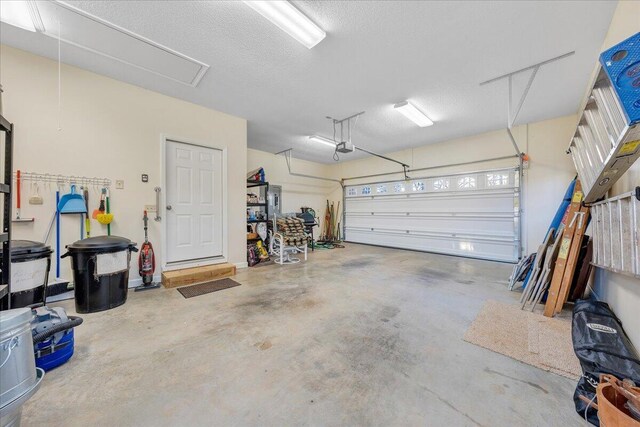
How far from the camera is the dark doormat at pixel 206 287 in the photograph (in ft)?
10.2

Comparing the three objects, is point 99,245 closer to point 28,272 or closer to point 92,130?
point 28,272

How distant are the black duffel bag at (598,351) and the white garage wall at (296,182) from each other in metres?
6.62

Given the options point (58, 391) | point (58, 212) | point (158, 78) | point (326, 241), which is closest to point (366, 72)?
point (158, 78)

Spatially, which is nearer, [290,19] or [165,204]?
[290,19]

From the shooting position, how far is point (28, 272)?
7.22 ft

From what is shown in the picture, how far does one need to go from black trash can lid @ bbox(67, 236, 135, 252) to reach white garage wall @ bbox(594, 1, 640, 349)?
15.5 ft

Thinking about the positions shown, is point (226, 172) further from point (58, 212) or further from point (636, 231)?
point (636, 231)

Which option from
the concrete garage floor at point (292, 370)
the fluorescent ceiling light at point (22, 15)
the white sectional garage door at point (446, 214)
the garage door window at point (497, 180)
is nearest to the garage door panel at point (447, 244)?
the white sectional garage door at point (446, 214)

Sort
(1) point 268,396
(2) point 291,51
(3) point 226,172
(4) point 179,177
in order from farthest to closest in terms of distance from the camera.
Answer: (3) point 226,172, (4) point 179,177, (2) point 291,51, (1) point 268,396

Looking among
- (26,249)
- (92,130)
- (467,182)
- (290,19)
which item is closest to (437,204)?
(467,182)

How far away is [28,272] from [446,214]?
7355mm

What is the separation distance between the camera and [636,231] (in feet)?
4.92

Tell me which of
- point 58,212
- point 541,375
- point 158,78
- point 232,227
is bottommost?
point 541,375

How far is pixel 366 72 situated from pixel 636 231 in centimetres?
297
